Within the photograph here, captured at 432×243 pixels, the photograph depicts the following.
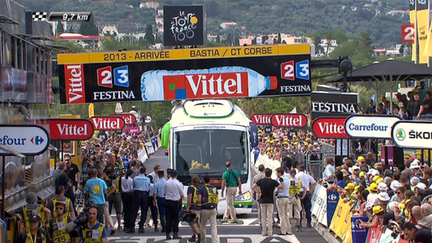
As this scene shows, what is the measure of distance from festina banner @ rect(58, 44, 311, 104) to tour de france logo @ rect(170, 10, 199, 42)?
0.94m

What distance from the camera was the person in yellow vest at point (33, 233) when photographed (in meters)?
13.7

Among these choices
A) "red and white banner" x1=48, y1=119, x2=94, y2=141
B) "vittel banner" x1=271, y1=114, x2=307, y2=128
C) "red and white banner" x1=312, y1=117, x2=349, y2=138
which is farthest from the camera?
"vittel banner" x1=271, y1=114, x2=307, y2=128

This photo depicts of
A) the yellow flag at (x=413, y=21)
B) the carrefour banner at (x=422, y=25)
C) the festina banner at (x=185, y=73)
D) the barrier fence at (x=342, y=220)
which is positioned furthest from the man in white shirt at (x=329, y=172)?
the yellow flag at (x=413, y=21)

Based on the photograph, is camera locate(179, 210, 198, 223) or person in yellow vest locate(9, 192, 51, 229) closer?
person in yellow vest locate(9, 192, 51, 229)

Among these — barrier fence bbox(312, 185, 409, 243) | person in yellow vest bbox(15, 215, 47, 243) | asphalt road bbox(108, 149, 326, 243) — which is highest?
person in yellow vest bbox(15, 215, 47, 243)

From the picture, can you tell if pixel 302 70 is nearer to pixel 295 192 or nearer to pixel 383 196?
pixel 295 192

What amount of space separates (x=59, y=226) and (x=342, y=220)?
677 cm

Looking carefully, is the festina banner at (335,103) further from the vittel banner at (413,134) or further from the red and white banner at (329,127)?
the vittel banner at (413,134)

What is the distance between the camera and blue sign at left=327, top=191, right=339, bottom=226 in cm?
1981

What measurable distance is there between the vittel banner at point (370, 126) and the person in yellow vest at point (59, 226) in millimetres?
5869

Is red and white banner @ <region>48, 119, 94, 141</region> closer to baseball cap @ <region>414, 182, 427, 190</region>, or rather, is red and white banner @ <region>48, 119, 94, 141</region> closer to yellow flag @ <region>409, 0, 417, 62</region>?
baseball cap @ <region>414, 182, 427, 190</region>

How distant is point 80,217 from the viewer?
12594mm

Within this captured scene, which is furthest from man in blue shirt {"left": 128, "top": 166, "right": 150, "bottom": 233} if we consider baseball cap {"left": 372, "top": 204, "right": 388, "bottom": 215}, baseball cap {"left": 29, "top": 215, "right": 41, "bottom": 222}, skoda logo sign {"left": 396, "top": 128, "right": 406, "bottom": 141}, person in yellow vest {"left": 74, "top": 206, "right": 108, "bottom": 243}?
skoda logo sign {"left": 396, "top": 128, "right": 406, "bottom": 141}

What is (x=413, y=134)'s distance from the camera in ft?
40.8
